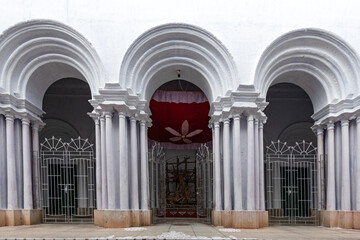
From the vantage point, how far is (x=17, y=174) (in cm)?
898

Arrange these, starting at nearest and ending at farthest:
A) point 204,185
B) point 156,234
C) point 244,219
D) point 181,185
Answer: point 156,234 → point 244,219 → point 204,185 → point 181,185

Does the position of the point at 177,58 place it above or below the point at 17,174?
above

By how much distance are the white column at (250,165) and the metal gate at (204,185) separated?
5.99ft

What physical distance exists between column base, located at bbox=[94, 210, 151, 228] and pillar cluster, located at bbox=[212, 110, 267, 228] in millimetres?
2115

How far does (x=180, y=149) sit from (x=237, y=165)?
582 cm

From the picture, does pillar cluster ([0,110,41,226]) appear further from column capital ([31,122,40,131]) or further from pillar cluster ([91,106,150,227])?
pillar cluster ([91,106,150,227])

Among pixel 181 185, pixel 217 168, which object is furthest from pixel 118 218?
pixel 181 185

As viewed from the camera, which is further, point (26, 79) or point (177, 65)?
point (177, 65)

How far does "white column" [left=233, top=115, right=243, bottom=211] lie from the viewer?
8586mm

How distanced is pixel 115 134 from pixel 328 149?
5930mm

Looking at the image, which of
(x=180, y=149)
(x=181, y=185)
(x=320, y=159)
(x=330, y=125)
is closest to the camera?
(x=330, y=125)

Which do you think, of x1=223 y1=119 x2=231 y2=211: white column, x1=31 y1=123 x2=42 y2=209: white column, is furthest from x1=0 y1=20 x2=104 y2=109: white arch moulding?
x1=223 y1=119 x2=231 y2=211: white column

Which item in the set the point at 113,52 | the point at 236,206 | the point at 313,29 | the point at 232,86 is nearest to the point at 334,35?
the point at 313,29

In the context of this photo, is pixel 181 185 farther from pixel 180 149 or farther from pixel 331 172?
pixel 331 172
